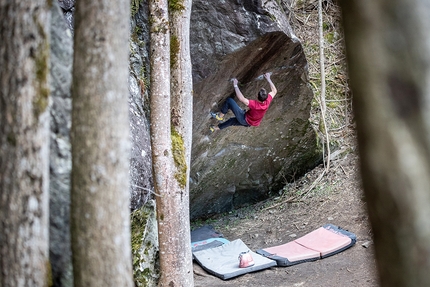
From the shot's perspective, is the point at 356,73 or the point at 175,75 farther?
the point at 175,75

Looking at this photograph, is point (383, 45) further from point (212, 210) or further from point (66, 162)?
point (212, 210)

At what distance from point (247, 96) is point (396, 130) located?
6693 millimetres

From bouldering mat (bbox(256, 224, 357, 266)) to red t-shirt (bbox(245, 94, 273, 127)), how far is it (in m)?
2.27

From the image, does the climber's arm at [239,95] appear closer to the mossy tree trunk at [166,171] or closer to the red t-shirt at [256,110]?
the red t-shirt at [256,110]

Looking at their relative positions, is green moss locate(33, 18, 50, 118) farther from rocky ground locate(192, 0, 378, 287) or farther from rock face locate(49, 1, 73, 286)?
rocky ground locate(192, 0, 378, 287)

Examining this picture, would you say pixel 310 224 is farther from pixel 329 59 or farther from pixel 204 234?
pixel 329 59

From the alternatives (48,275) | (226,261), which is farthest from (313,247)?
(48,275)

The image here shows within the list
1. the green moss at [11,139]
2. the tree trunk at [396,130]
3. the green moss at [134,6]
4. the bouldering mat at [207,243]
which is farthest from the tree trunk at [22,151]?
the bouldering mat at [207,243]

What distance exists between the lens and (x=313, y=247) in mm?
7309

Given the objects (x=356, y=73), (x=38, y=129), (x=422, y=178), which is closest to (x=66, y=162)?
(x=38, y=129)

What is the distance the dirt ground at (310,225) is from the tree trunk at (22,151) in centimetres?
510

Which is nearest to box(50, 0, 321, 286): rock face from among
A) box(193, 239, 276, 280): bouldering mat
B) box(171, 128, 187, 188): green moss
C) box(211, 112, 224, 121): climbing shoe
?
box(211, 112, 224, 121): climbing shoe

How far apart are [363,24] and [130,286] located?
1.38 m

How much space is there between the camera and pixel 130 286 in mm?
1831
